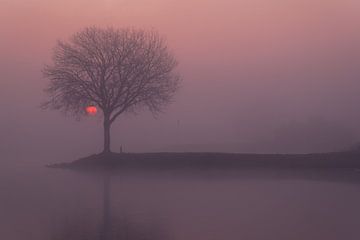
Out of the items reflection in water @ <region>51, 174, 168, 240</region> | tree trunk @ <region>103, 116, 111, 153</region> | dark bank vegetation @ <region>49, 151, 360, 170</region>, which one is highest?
tree trunk @ <region>103, 116, 111, 153</region>

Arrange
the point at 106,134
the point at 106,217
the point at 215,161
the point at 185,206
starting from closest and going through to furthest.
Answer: the point at 106,217 → the point at 185,206 → the point at 215,161 → the point at 106,134

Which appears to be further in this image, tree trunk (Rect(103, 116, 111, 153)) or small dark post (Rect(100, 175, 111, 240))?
tree trunk (Rect(103, 116, 111, 153))

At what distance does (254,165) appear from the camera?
1273 inches

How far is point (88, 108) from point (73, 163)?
505 centimetres

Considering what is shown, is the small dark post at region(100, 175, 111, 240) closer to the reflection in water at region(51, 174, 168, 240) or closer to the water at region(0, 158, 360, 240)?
the reflection in water at region(51, 174, 168, 240)

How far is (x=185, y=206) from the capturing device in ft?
58.3

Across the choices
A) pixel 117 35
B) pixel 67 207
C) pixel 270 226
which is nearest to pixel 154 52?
pixel 117 35

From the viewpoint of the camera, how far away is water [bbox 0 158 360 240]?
13672 millimetres

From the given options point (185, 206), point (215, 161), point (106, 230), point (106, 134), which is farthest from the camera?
point (106, 134)

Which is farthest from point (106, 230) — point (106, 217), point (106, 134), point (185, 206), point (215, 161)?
point (106, 134)

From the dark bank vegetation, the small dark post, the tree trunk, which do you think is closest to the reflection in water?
the small dark post

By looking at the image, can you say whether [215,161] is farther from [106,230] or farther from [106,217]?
[106,230]

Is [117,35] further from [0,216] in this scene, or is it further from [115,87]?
[0,216]

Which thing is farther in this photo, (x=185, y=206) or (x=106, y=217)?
(x=185, y=206)
